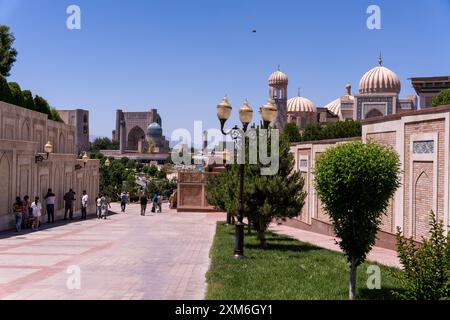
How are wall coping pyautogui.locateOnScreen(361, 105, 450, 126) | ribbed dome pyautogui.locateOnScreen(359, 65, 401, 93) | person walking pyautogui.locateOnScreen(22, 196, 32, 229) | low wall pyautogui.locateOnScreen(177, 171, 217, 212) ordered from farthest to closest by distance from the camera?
ribbed dome pyautogui.locateOnScreen(359, 65, 401, 93), low wall pyautogui.locateOnScreen(177, 171, 217, 212), person walking pyautogui.locateOnScreen(22, 196, 32, 229), wall coping pyautogui.locateOnScreen(361, 105, 450, 126)

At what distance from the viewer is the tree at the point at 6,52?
154 feet

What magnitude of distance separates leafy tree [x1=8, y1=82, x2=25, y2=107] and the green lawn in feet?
52.5

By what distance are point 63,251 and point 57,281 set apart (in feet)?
13.5

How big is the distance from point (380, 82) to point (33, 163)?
5859 cm

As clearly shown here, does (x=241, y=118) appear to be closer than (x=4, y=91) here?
Yes

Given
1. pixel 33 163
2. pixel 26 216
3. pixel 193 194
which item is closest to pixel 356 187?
pixel 26 216

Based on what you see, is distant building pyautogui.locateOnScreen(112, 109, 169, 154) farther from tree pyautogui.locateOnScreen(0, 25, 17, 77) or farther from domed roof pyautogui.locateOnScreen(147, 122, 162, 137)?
tree pyautogui.locateOnScreen(0, 25, 17, 77)

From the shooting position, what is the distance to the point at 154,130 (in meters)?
149

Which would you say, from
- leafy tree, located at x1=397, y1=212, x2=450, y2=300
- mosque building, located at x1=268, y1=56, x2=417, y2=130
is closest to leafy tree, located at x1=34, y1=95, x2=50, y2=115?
leafy tree, located at x1=397, y1=212, x2=450, y2=300

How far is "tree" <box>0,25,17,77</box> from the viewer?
4697cm

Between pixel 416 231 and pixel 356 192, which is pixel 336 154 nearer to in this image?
pixel 356 192

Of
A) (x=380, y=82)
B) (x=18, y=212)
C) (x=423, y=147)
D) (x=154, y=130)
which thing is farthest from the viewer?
(x=154, y=130)

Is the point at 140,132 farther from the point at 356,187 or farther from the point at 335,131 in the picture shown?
the point at 356,187
